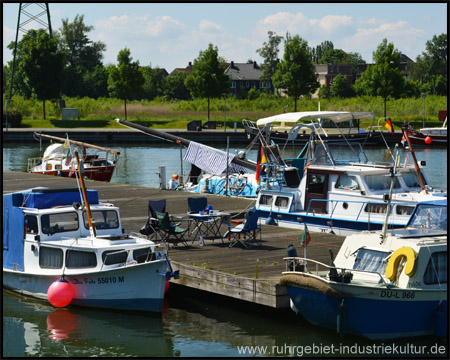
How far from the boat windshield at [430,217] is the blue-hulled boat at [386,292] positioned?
1.65m

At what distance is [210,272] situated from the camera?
19.2 meters

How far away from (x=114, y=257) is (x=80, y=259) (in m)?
0.92

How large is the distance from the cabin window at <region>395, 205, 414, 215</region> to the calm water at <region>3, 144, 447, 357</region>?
21.5 feet

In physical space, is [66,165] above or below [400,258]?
below

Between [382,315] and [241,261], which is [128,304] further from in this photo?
[382,315]

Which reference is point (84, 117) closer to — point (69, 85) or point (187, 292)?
point (69, 85)

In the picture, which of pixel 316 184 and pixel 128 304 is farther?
pixel 316 184

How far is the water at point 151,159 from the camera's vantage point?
5193cm

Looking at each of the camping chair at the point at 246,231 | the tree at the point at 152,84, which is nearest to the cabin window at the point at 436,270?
the camping chair at the point at 246,231

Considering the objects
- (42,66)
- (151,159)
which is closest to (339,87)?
(42,66)

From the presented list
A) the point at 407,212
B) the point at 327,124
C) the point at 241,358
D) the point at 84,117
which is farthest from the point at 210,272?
the point at 84,117

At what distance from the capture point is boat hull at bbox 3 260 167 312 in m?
18.5

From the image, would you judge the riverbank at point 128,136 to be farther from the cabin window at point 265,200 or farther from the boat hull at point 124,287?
the boat hull at point 124,287

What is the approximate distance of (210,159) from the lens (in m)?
37.5
